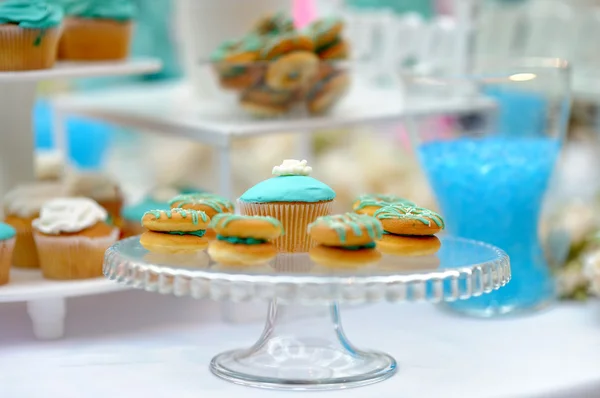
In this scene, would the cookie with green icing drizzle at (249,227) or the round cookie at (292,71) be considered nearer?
the cookie with green icing drizzle at (249,227)

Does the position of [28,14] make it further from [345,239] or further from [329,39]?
[345,239]

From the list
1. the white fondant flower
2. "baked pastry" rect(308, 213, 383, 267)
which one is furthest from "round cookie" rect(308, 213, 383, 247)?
the white fondant flower

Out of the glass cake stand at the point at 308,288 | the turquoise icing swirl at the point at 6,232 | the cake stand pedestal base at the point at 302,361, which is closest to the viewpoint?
the glass cake stand at the point at 308,288

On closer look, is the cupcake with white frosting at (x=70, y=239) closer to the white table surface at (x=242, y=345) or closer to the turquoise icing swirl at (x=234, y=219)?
the white table surface at (x=242, y=345)

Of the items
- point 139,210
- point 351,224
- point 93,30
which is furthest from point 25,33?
point 351,224

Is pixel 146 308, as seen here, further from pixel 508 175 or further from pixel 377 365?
pixel 508 175

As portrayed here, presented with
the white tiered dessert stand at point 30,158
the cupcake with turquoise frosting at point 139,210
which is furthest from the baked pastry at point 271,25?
the cupcake with turquoise frosting at point 139,210
